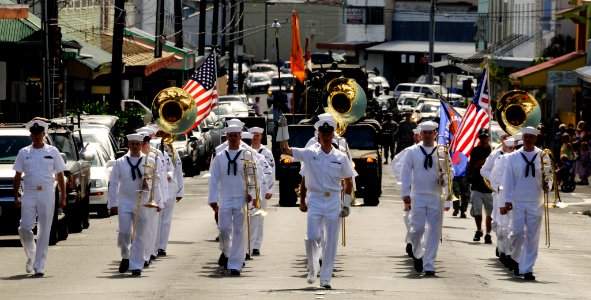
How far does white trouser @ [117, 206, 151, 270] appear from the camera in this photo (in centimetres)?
1811

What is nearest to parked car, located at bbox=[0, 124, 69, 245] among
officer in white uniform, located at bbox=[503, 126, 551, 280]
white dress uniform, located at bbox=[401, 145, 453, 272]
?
white dress uniform, located at bbox=[401, 145, 453, 272]

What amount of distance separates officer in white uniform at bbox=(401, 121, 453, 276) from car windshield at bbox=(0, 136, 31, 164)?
7140 mm

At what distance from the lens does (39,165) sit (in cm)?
1850

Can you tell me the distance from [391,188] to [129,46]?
2041 centimetres

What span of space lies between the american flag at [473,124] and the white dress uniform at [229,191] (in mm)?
6649

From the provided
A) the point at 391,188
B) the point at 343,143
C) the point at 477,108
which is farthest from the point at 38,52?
the point at 343,143

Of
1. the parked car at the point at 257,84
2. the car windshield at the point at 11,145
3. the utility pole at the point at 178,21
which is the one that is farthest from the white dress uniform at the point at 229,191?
the parked car at the point at 257,84

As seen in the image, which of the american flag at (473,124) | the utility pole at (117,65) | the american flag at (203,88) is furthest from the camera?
the utility pole at (117,65)

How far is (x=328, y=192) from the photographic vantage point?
1659 centimetres

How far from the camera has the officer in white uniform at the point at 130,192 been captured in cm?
1836

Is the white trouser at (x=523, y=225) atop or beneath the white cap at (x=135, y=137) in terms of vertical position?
beneath

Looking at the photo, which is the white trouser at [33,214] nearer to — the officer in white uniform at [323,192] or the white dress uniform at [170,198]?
the white dress uniform at [170,198]

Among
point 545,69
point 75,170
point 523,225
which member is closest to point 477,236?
point 523,225

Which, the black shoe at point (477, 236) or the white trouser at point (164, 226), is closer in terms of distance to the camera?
the white trouser at point (164, 226)
